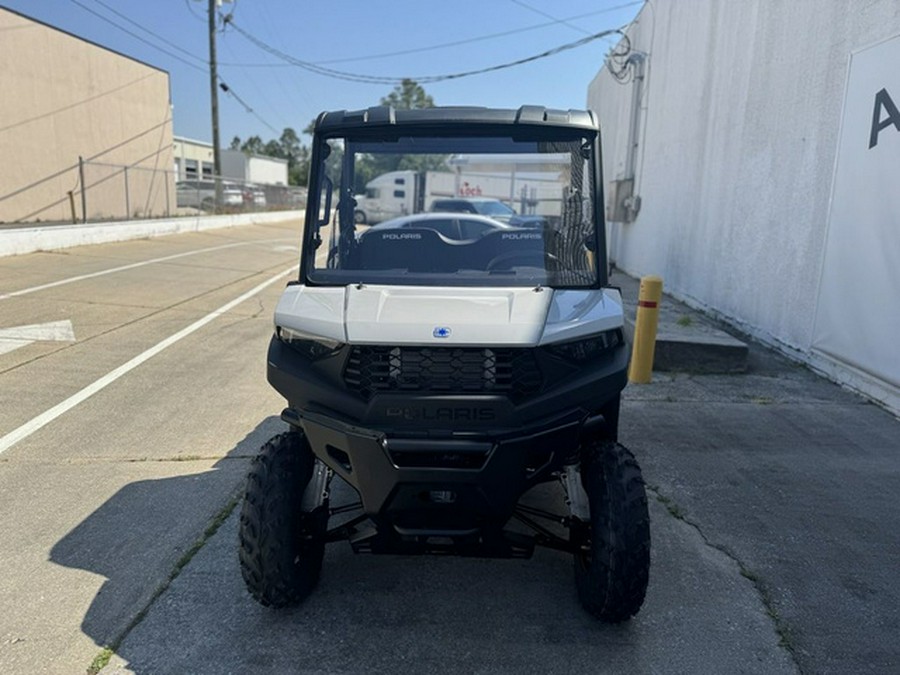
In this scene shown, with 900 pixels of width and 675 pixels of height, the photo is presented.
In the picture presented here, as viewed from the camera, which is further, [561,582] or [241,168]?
[241,168]

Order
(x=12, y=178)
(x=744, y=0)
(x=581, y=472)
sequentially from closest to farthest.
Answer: (x=581, y=472), (x=744, y=0), (x=12, y=178)

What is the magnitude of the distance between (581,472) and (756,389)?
14.5ft

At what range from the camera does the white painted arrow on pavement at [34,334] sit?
759cm

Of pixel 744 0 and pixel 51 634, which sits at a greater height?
pixel 744 0

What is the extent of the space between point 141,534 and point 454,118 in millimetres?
2784

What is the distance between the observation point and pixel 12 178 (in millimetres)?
19828

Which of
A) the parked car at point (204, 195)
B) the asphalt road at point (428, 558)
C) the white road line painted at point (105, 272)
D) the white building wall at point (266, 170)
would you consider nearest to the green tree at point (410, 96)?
the white building wall at point (266, 170)

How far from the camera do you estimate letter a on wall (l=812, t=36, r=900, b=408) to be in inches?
239

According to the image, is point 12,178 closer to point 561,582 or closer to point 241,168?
point 561,582

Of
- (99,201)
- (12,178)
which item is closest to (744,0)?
(12,178)

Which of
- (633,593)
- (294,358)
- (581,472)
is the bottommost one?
(633,593)

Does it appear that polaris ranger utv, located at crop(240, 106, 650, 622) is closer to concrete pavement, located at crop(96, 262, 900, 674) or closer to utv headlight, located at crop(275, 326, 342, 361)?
utv headlight, located at crop(275, 326, 342, 361)

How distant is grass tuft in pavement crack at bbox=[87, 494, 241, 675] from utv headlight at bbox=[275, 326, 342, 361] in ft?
4.38

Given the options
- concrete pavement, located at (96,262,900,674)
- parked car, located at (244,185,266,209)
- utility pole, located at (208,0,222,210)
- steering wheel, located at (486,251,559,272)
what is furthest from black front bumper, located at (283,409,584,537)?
parked car, located at (244,185,266,209)
